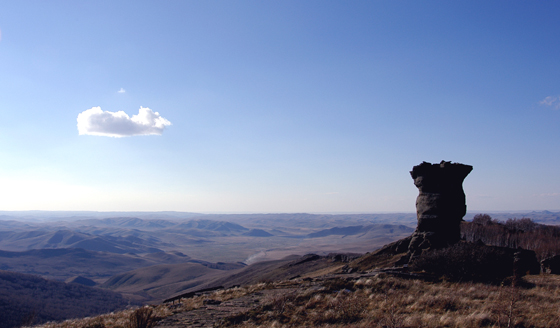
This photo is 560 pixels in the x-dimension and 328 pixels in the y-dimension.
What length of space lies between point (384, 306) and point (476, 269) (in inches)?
410

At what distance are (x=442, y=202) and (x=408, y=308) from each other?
2063cm

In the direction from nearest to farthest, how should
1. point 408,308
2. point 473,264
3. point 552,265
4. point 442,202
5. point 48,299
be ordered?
1. point 408,308
2. point 473,264
3. point 552,265
4. point 442,202
5. point 48,299

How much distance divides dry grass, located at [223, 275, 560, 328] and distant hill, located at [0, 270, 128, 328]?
297 feet

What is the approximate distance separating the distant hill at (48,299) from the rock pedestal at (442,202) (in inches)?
3427

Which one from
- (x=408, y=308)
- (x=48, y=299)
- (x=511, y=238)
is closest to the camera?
(x=408, y=308)

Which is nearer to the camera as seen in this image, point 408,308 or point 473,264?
point 408,308

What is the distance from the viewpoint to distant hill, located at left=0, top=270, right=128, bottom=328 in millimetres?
82219

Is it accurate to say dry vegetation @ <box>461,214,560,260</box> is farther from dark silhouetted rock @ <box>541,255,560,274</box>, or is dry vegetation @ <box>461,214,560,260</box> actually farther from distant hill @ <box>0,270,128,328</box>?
distant hill @ <box>0,270,128,328</box>

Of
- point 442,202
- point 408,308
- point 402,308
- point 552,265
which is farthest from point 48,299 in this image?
point 552,265

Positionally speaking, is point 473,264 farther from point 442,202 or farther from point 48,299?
point 48,299

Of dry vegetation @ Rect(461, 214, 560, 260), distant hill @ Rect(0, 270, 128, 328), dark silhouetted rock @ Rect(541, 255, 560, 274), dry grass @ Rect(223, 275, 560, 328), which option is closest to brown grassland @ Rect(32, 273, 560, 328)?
dry grass @ Rect(223, 275, 560, 328)

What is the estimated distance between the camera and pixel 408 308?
11805 millimetres

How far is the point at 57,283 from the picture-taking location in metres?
122

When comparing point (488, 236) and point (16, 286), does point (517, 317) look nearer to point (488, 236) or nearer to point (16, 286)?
point (488, 236)
